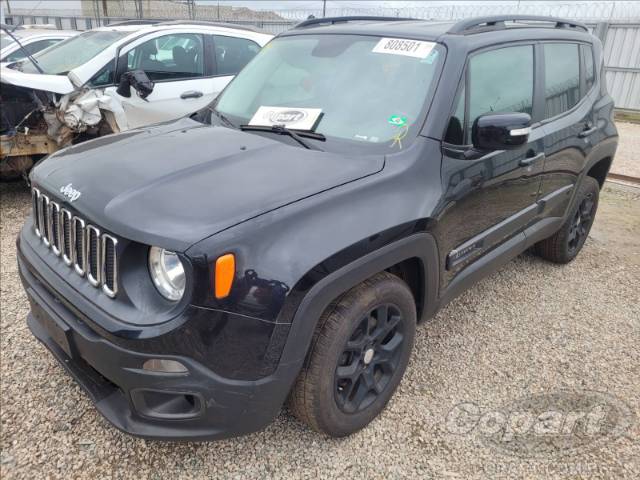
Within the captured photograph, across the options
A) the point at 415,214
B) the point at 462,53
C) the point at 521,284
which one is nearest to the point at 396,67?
the point at 462,53

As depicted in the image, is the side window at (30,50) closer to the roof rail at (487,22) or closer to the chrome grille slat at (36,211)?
the chrome grille slat at (36,211)

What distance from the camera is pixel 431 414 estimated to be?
102 inches

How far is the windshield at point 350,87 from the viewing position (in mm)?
2516

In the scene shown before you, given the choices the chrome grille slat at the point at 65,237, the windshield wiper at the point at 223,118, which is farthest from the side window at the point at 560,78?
the chrome grille slat at the point at 65,237

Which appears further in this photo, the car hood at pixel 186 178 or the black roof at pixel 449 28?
the black roof at pixel 449 28

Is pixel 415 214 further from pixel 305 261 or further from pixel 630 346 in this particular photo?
pixel 630 346

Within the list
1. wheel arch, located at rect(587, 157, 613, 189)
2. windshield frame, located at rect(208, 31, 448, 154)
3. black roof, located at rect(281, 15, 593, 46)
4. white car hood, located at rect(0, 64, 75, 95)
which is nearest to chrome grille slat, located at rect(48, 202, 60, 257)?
windshield frame, located at rect(208, 31, 448, 154)

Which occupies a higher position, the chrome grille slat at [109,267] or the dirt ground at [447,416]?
the chrome grille slat at [109,267]

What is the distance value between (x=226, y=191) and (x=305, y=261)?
18.2 inches

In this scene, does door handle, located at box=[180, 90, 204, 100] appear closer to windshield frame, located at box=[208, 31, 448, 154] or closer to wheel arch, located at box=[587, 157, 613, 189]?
windshield frame, located at box=[208, 31, 448, 154]

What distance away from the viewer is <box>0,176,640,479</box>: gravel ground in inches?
88.4

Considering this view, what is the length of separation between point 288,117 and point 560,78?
2017 mm

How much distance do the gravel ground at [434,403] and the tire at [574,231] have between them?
0.29 m

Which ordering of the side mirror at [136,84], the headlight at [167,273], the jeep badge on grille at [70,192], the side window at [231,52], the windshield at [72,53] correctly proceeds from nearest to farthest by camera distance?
the headlight at [167,273], the jeep badge on grille at [70,192], the side mirror at [136,84], the windshield at [72,53], the side window at [231,52]
